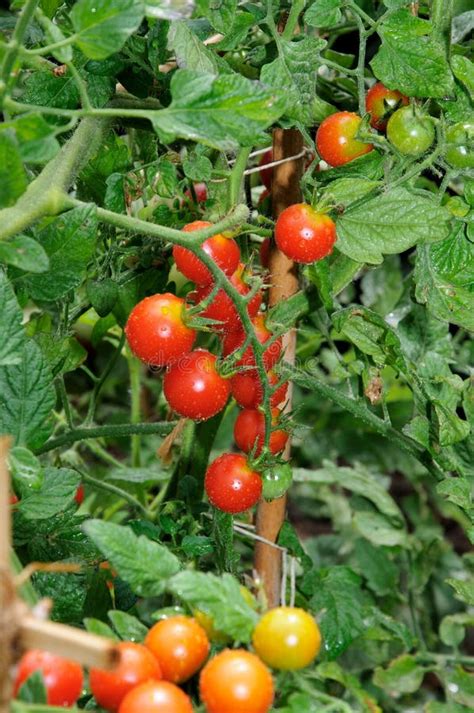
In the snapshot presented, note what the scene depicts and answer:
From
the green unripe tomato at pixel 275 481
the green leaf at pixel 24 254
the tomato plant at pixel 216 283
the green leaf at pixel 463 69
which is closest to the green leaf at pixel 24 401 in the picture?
the tomato plant at pixel 216 283

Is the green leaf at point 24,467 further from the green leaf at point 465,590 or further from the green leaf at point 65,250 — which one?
the green leaf at point 465,590

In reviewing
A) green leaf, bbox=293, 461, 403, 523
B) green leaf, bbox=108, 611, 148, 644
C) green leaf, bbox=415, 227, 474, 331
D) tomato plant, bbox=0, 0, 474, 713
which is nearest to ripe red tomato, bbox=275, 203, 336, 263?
tomato plant, bbox=0, 0, 474, 713

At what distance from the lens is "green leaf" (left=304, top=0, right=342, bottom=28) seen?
74 cm

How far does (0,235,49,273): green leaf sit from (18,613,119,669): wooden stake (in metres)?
0.24

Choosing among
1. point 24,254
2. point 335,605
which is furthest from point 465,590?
point 24,254

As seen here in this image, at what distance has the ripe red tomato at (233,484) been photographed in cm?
77

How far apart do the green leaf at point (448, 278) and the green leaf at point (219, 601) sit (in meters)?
0.36

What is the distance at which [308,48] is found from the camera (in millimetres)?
735

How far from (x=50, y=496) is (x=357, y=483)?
72 cm

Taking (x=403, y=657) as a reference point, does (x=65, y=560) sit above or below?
above

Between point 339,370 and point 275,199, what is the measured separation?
18 cm

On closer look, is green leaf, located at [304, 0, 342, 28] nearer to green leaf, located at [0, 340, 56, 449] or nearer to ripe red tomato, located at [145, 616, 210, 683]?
green leaf, located at [0, 340, 56, 449]

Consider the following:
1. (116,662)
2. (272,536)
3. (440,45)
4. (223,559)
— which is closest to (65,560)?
(223,559)

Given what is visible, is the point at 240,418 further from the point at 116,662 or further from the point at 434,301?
the point at 116,662
